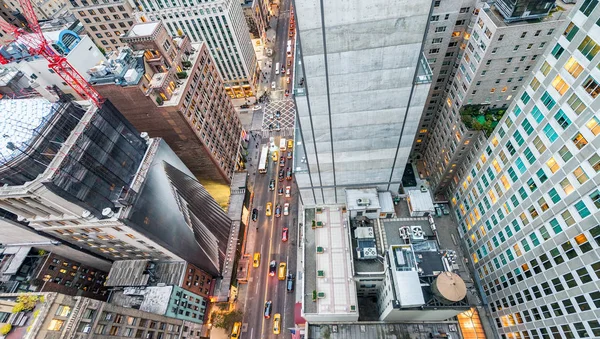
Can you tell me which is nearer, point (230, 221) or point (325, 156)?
point (325, 156)

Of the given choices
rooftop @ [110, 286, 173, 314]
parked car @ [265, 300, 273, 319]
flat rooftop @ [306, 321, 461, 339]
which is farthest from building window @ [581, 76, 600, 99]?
rooftop @ [110, 286, 173, 314]

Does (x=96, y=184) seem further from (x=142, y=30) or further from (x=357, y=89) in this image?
(x=357, y=89)

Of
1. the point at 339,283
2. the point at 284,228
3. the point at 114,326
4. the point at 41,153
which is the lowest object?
the point at 114,326

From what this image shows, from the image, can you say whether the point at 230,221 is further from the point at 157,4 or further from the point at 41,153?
the point at 157,4

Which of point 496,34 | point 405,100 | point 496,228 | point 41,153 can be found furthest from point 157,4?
point 496,228

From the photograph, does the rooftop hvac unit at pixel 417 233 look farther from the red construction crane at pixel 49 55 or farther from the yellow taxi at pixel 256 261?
the red construction crane at pixel 49 55

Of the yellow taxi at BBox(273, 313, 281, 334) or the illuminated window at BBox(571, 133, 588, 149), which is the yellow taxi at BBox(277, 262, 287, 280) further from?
the illuminated window at BBox(571, 133, 588, 149)
